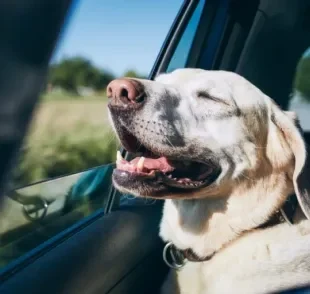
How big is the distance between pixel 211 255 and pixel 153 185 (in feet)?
1.63

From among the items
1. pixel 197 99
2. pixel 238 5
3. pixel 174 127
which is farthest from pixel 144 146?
pixel 238 5

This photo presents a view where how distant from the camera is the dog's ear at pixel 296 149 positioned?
2512mm

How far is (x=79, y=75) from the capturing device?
2.08 metres

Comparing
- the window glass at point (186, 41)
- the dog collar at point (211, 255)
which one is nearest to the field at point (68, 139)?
the dog collar at point (211, 255)

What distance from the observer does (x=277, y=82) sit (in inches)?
171

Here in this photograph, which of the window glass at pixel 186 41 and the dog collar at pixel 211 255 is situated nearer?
the dog collar at pixel 211 255

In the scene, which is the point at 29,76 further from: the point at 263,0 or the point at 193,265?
the point at 263,0

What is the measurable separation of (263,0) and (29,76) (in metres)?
3.42

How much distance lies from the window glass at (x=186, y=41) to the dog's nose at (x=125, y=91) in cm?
133

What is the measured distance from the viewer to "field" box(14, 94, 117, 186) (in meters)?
2.00

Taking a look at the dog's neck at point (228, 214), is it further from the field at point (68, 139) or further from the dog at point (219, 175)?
the field at point (68, 139)

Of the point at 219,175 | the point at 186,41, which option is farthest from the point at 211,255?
the point at 186,41

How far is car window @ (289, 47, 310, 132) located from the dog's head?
1680mm

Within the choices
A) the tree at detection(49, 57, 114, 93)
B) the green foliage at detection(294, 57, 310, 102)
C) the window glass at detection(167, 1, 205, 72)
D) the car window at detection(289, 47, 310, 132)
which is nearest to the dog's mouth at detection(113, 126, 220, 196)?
the tree at detection(49, 57, 114, 93)
